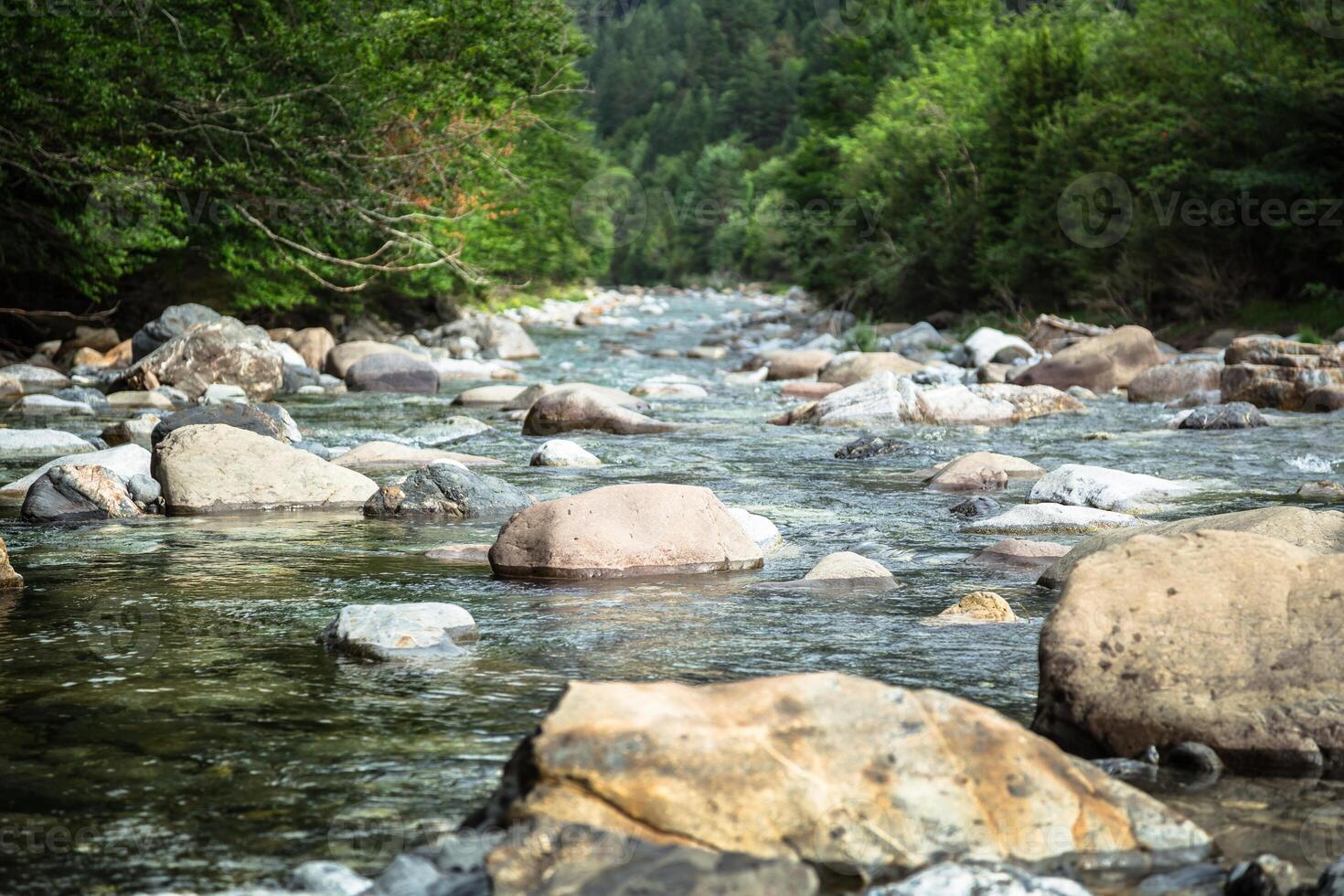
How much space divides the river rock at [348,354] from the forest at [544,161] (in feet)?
3.97

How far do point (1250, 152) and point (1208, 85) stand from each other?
1.26 meters

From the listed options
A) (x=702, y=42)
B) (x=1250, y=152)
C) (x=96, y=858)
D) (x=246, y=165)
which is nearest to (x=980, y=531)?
(x=96, y=858)

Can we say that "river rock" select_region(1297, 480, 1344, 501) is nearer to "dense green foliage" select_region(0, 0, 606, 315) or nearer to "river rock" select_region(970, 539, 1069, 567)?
"river rock" select_region(970, 539, 1069, 567)

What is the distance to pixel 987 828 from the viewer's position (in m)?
2.69

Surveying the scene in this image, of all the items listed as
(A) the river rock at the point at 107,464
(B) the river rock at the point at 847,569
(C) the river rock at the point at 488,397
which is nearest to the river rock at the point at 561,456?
(A) the river rock at the point at 107,464

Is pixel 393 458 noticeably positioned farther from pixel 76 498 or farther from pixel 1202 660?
pixel 1202 660

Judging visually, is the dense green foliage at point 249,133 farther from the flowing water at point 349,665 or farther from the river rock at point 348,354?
the flowing water at point 349,665

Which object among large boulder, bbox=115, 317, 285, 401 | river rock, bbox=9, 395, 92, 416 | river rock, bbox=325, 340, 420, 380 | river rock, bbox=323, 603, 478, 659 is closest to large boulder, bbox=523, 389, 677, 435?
river rock, bbox=9, 395, 92, 416

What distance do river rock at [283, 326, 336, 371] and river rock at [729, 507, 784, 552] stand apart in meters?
13.0

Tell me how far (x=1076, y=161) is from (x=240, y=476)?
68.3 feet

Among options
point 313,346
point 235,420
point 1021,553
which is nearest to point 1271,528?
point 1021,553

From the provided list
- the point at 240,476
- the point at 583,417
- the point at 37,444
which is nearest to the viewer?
the point at 240,476

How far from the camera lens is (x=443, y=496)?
733 centimetres

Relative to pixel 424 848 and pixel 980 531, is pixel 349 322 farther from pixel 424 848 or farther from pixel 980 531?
pixel 424 848
